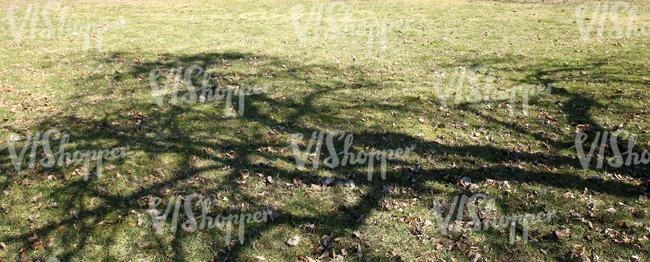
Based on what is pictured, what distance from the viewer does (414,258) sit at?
468 cm

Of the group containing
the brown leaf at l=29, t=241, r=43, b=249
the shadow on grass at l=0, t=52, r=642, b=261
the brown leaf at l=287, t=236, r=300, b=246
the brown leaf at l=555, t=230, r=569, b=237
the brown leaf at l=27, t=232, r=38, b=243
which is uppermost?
the shadow on grass at l=0, t=52, r=642, b=261

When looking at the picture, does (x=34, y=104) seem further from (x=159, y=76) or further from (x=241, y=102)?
(x=241, y=102)

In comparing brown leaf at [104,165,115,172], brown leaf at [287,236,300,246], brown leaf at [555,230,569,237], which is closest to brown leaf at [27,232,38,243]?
brown leaf at [104,165,115,172]

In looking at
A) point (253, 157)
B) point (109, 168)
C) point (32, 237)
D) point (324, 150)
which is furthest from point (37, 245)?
point (324, 150)

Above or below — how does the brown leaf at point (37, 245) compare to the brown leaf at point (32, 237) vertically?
below

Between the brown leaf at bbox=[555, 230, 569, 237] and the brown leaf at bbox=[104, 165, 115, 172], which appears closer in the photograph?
the brown leaf at bbox=[555, 230, 569, 237]

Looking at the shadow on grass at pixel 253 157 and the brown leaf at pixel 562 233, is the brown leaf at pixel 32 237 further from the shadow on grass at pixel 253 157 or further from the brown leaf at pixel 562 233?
the brown leaf at pixel 562 233

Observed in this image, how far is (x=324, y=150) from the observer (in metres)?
7.06

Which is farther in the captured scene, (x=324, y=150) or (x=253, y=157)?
(x=324, y=150)

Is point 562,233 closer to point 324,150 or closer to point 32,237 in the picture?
point 324,150

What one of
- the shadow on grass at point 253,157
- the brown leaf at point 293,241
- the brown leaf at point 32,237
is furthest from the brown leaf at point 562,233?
the brown leaf at point 32,237

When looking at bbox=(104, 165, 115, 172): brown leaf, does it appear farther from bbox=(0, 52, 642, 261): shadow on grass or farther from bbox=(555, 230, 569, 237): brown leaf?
bbox=(555, 230, 569, 237): brown leaf

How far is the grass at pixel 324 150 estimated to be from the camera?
16.1 feet

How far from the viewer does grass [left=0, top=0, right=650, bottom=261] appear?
16.1 feet
